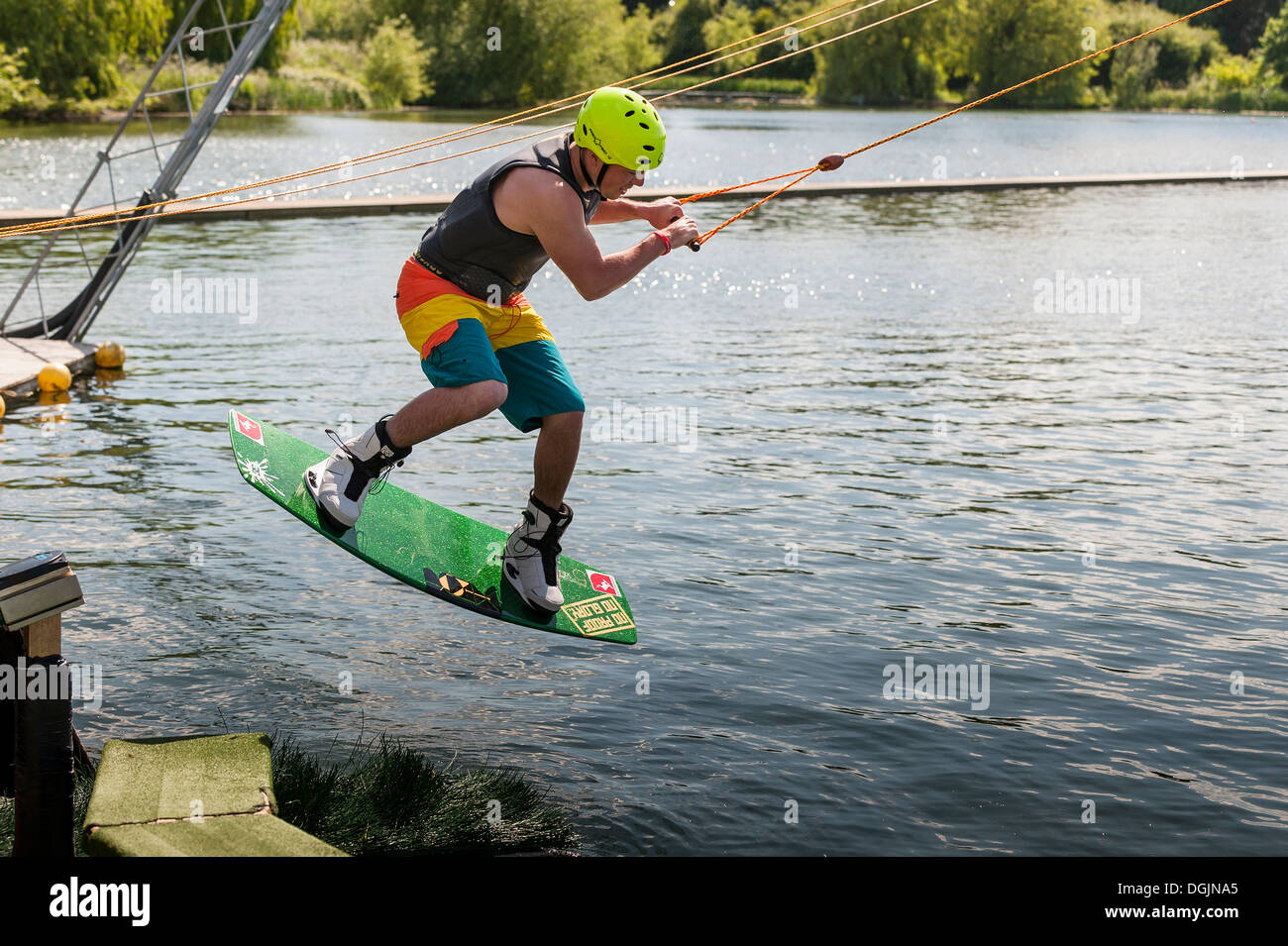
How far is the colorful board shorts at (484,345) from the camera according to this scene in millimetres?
6328

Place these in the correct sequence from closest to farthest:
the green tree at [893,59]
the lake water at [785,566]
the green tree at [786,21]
A: the lake water at [785,566] → the green tree at [893,59] → the green tree at [786,21]

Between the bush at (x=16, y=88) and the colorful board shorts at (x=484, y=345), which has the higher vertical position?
the bush at (x=16, y=88)

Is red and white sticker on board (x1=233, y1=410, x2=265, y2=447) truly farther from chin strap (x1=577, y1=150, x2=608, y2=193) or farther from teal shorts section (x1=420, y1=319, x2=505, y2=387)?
chin strap (x1=577, y1=150, x2=608, y2=193)

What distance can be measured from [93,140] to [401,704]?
4203 cm

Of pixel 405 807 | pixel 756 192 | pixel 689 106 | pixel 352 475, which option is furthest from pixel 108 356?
pixel 689 106

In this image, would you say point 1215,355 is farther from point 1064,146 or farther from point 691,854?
point 1064,146

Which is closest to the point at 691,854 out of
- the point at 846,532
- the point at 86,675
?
the point at 86,675

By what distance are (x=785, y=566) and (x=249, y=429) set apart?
3.36 m

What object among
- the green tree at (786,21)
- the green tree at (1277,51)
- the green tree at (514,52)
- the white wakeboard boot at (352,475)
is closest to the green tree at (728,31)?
the green tree at (786,21)

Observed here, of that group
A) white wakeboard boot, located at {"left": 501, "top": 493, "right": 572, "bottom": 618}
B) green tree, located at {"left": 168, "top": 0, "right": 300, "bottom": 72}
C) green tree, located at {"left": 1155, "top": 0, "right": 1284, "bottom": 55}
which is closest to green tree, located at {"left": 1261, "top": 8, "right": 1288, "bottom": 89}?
green tree, located at {"left": 1155, "top": 0, "right": 1284, "bottom": 55}

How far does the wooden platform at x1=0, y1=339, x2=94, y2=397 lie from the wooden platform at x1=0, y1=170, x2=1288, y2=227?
735cm

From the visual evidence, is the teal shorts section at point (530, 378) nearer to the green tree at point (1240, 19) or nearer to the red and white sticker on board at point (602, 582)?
the red and white sticker on board at point (602, 582)

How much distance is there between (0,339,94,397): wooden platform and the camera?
13672 millimetres

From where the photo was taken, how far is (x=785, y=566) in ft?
29.6
